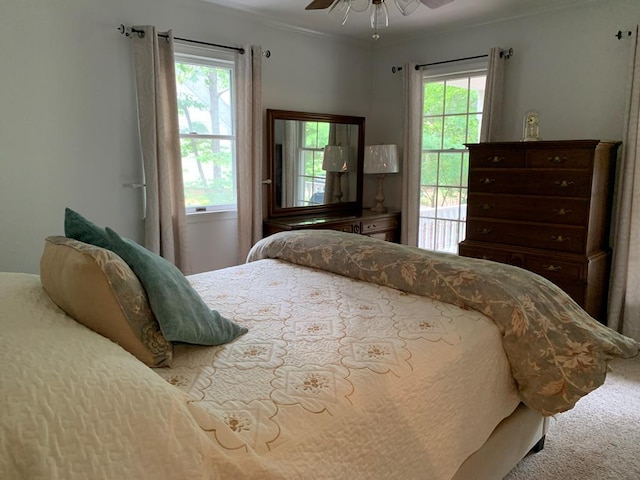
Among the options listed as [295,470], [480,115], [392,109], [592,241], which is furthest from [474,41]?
[295,470]

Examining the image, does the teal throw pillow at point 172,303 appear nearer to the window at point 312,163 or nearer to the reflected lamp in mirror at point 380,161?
the window at point 312,163

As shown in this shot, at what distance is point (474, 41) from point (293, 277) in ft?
10.1

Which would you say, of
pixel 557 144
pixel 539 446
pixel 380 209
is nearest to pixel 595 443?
pixel 539 446

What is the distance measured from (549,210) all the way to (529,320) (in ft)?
6.11

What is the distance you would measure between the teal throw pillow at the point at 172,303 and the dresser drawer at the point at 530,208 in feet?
8.64

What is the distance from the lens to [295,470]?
3.23 ft

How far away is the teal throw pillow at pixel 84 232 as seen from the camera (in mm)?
1428

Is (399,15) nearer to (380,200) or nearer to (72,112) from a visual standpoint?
(380,200)

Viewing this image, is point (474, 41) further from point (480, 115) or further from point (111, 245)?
point (111, 245)

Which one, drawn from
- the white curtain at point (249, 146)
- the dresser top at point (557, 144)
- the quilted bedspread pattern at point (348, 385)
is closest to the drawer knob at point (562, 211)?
the dresser top at point (557, 144)

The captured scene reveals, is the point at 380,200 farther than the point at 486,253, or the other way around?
the point at 380,200

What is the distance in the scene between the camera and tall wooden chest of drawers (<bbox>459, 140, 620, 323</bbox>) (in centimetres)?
314

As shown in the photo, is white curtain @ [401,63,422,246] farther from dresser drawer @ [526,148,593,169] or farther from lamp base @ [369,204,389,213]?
dresser drawer @ [526,148,593,169]

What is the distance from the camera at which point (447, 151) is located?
4.47m
